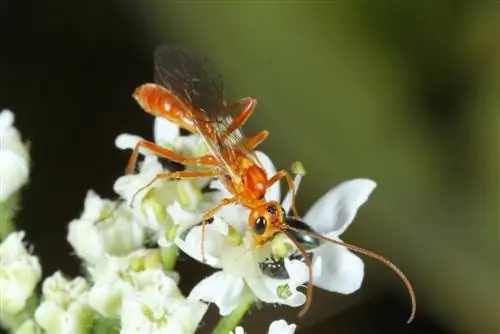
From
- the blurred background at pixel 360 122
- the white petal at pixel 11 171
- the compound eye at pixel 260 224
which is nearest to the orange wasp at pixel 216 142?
the compound eye at pixel 260 224

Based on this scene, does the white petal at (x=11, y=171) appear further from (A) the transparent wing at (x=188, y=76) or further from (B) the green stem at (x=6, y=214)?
(A) the transparent wing at (x=188, y=76)

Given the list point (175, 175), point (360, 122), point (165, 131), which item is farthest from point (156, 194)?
point (360, 122)

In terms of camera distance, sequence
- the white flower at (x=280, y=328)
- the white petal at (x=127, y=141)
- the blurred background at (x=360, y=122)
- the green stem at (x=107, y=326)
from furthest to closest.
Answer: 1. the blurred background at (x=360, y=122)
2. the white petal at (x=127, y=141)
3. the green stem at (x=107, y=326)
4. the white flower at (x=280, y=328)

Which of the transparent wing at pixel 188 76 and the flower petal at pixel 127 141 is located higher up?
the transparent wing at pixel 188 76

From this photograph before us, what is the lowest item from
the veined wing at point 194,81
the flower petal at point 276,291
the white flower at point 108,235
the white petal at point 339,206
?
the flower petal at point 276,291

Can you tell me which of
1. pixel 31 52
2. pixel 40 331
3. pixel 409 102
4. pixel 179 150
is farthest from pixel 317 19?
pixel 40 331
